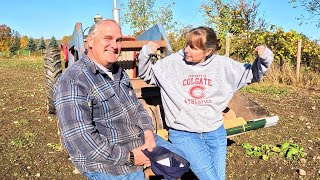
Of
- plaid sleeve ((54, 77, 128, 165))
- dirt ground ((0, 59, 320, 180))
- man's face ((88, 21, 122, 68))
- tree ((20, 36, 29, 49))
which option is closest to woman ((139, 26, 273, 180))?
man's face ((88, 21, 122, 68))

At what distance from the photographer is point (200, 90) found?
Result: 9.21ft

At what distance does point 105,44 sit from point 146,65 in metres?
0.77

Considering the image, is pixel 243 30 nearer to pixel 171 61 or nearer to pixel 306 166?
pixel 306 166

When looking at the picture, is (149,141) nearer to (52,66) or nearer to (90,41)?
(90,41)

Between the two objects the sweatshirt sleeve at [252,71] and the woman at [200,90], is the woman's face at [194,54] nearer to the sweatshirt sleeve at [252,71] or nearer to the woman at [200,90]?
the woman at [200,90]

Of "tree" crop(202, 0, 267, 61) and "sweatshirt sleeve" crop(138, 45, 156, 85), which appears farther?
"tree" crop(202, 0, 267, 61)

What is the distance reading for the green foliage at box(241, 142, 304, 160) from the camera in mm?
4379

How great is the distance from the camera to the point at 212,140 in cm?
283

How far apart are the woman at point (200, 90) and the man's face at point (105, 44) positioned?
2.08 ft

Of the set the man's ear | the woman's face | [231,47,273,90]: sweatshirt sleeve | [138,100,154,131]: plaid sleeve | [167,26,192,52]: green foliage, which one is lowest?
[138,100,154,131]: plaid sleeve

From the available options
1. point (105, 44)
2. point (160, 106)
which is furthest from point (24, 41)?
point (105, 44)

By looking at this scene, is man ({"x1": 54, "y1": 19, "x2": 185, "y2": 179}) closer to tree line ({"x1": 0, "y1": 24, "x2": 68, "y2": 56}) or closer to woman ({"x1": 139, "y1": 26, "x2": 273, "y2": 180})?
woman ({"x1": 139, "y1": 26, "x2": 273, "y2": 180})

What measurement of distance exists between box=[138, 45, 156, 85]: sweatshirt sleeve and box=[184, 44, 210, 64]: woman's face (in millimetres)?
351

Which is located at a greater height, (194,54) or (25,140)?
(194,54)
